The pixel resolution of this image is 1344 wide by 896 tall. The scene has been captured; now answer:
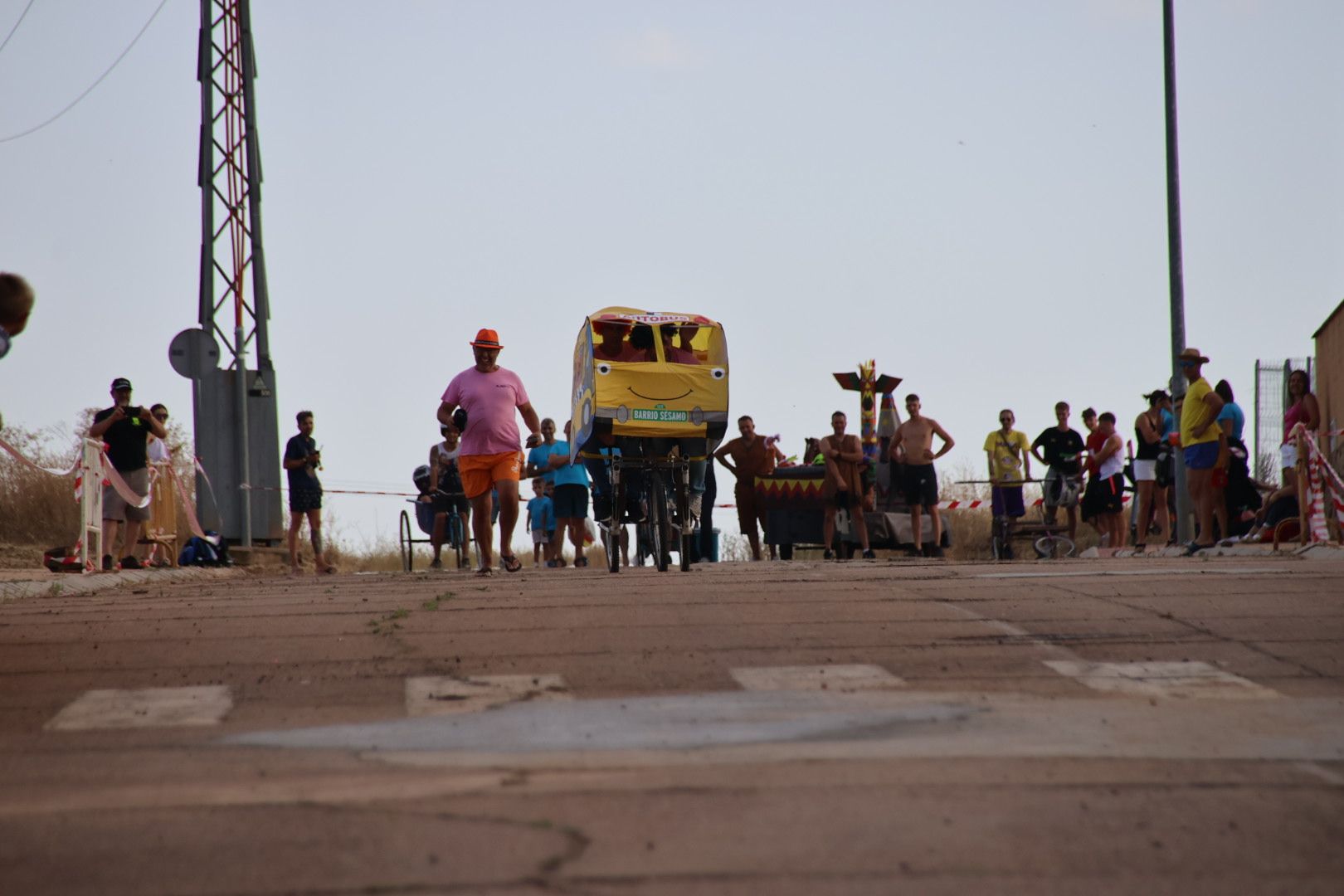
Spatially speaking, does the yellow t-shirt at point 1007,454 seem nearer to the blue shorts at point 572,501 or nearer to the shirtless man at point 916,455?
the shirtless man at point 916,455

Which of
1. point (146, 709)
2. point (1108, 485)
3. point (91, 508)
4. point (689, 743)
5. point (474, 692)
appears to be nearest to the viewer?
point (689, 743)

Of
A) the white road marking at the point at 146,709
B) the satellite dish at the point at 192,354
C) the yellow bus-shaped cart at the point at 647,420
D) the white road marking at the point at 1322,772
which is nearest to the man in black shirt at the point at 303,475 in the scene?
the satellite dish at the point at 192,354

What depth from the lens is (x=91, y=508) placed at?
56.9ft

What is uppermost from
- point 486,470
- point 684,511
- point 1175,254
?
point 1175,254

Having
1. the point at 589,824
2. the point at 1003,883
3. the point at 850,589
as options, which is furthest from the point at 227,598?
the point at 1003,883

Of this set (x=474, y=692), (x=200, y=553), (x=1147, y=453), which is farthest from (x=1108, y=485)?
(x=474, y=692)

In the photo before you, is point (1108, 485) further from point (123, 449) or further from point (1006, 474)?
point (123, 449)

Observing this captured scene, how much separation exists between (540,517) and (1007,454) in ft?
19.8

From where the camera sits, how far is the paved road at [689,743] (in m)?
4.64

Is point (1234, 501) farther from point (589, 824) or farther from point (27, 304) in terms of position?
point (589, 824)

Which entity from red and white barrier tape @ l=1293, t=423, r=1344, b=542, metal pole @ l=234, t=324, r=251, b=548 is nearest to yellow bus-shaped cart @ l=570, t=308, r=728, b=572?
red and white barrier tape @ l=1293, t=423, r=1344, b=542

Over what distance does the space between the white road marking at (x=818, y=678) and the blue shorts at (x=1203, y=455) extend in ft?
34.9

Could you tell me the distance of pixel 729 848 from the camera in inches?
187

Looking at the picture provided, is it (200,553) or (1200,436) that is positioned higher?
(1200,436)
